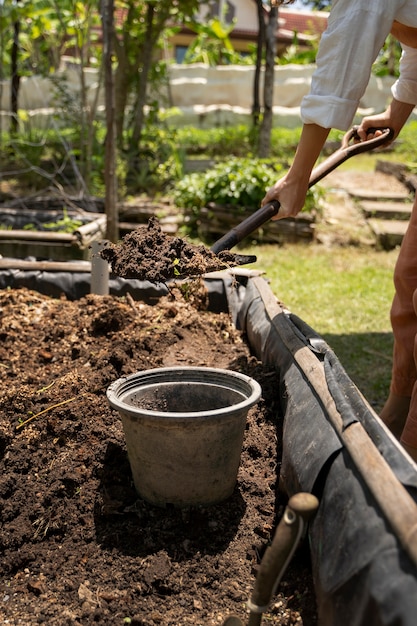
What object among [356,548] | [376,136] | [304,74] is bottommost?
[304,74]

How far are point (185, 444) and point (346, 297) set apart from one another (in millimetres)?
3739

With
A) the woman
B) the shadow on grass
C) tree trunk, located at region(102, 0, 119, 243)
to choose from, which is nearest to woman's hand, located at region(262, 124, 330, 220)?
the woman

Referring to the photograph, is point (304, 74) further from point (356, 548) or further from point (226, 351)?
point (356, 548)

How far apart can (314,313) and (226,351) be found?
6.25 feet

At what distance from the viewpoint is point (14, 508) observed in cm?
232

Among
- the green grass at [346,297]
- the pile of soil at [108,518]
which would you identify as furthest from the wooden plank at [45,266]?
the green grass at [346,297]

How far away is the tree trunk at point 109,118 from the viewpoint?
17.5 ft

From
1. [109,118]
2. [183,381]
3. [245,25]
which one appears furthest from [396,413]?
[245,25]

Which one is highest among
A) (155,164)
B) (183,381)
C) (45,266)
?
(183,381)

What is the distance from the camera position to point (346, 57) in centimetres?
225

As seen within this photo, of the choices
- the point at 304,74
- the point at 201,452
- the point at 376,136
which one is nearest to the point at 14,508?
the point at 201,452

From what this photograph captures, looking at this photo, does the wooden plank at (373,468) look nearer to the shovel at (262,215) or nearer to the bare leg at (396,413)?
the shovel at (262,215)

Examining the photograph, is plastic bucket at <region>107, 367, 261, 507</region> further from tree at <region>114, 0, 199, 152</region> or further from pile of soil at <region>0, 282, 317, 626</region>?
tree at <region>114, 0, 199, 152</region>

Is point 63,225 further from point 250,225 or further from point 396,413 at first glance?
point 396,413
